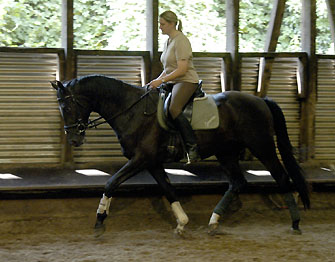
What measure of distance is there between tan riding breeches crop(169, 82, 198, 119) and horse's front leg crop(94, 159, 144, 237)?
0.69 m

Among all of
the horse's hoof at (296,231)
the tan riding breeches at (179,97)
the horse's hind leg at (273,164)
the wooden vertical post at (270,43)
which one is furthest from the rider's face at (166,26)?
the wooden vertical post at (270,43)

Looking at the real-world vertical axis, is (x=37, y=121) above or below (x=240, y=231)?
above

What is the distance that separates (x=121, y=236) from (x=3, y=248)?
1333 mm

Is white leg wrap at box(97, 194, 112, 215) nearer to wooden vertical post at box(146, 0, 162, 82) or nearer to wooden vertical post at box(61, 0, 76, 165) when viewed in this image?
wooden vertical post at box(61, 0, 76, 165)

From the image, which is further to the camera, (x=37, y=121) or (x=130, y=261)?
(x=37, y=121)

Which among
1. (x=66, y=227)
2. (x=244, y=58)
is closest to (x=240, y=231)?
(x=66, y=227)

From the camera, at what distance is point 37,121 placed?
7.76 meters

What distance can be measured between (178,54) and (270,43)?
314cm

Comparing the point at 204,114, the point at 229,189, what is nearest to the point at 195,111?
the point at 204,114

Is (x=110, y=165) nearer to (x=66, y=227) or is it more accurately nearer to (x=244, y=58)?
(x=66, y=227)

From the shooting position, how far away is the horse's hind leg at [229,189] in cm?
620

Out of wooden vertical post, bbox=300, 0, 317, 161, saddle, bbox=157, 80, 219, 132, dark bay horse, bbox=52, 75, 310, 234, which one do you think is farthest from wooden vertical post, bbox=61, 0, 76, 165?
wooden vertical post, bbox=300, 0, 317, 161

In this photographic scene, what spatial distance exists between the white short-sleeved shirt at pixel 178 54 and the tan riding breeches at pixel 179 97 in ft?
0.23

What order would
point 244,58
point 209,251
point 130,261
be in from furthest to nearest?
point 244,58
point 209,251
point 130,261
